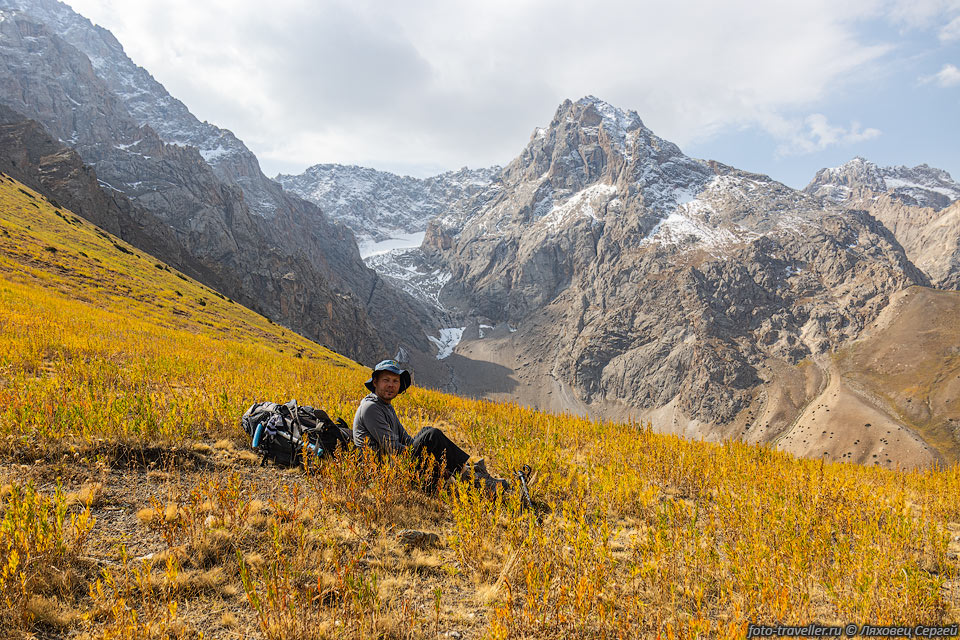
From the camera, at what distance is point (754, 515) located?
4.28 meters

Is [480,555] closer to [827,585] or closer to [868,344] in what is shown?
[827,585]

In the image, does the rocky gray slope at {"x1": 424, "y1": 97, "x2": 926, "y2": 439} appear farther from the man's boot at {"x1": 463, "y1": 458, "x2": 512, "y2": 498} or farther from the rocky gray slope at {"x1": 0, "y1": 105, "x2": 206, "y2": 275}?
the rocky gray slope at {"x1": 0, "y1": 105, "x2": 206, "y2": 275}

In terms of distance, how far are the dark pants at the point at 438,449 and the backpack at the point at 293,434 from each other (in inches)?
35.5

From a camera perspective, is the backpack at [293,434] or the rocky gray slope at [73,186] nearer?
the backpack at [293,434]

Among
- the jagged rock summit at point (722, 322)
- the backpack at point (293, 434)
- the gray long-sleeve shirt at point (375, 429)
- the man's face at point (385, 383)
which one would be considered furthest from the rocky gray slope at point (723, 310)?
the backpack at point (293, 434)

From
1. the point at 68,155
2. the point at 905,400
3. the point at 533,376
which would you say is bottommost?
the point at 533,376

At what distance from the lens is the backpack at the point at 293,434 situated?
17.9ft

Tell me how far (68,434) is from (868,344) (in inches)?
6801

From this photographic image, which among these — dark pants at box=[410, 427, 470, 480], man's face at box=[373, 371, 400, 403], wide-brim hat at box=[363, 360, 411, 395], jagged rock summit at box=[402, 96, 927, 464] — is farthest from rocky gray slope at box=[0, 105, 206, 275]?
jagged rock summit at box=[402, 96, 927, 464]

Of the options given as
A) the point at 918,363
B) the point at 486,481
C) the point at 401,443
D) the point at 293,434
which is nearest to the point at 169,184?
the point at 293,434

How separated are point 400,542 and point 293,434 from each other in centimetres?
240

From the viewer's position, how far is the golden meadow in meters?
2.70

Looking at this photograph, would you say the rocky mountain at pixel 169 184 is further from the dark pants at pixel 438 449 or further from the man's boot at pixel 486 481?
the man's boot at pixel 486 481

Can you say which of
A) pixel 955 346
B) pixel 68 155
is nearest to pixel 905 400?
pixel 955 346
